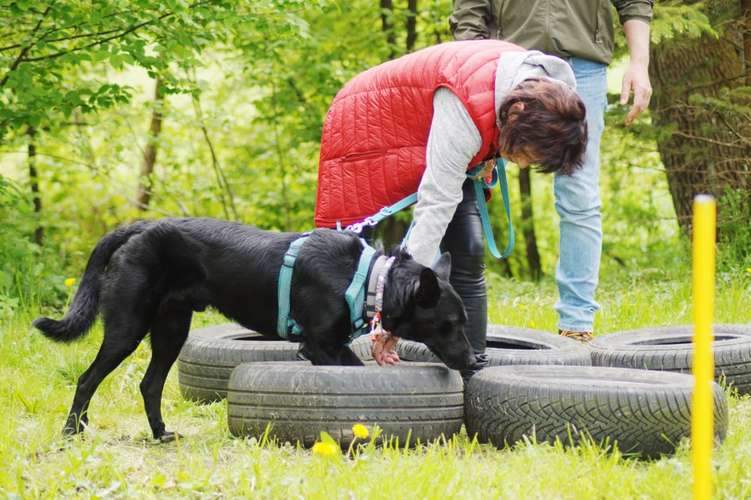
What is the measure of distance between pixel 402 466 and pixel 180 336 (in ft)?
5.06

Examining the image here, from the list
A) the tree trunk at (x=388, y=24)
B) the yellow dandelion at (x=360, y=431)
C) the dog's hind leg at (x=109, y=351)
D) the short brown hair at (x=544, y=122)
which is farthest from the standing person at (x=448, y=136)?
the tree trunk at (x=388, y=24)

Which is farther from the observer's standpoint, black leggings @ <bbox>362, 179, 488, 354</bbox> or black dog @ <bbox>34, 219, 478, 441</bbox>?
black leggings @ <bbox>362, 179, 488, 354</bbox>

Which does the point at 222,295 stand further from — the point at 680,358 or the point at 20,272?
the point at 20,272

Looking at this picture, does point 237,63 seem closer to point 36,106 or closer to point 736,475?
point 36,106

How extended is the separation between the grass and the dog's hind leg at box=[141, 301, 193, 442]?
0.56 feet

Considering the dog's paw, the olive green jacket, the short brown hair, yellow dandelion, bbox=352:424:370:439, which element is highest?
the olive green jacket

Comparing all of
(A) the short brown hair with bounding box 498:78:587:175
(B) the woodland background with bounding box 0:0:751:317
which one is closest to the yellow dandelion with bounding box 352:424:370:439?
(A) the short brown hair with bounding box 498:78:587:175

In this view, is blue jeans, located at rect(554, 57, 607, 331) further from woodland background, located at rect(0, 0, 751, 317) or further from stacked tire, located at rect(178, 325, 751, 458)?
woodland background, located at rect(0, 0, 751, 317)

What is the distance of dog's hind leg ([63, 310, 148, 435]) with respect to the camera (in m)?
3.95

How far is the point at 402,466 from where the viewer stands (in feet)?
10.1

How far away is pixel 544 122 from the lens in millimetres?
3662

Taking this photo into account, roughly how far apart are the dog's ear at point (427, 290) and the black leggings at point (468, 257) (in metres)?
0.48

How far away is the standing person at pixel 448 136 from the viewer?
3.71m

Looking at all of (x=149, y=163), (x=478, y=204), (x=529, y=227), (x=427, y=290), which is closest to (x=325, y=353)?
(x=427, y=290)
